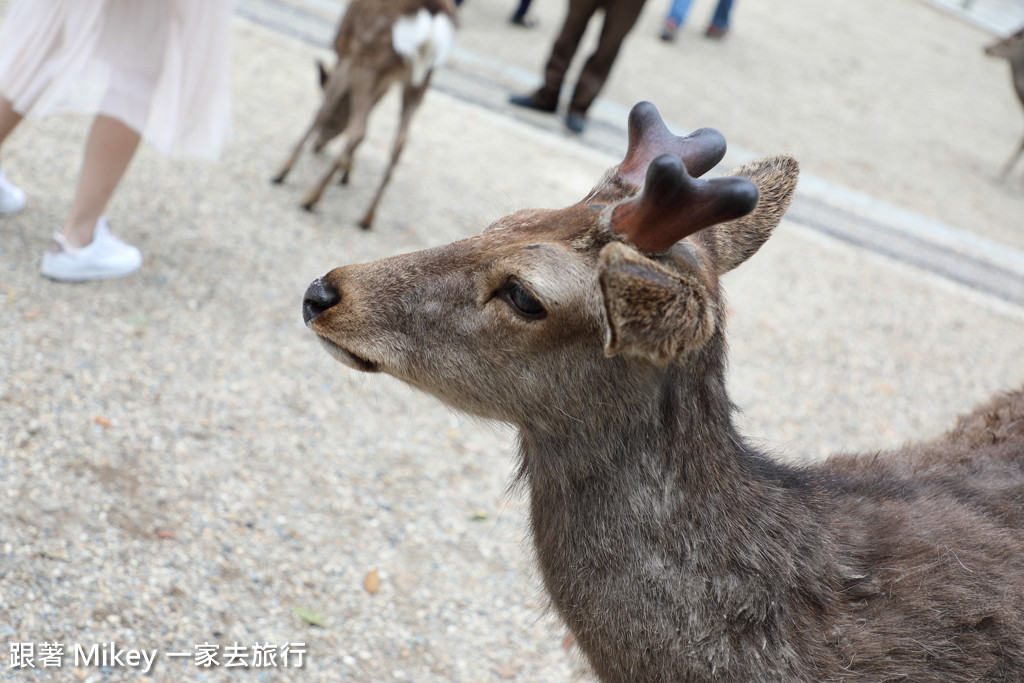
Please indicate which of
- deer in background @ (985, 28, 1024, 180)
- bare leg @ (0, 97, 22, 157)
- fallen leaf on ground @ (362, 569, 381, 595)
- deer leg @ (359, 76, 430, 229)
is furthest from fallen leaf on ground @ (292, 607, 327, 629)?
deer in background @ (985, 28, 1024, 180)

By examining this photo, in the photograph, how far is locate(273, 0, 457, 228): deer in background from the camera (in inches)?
213

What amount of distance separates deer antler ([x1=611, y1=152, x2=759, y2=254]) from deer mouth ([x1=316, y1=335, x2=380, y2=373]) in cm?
80

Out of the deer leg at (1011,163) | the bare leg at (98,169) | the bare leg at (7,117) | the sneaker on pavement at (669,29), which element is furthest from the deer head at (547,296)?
the sneaker on pavement at (669,29)

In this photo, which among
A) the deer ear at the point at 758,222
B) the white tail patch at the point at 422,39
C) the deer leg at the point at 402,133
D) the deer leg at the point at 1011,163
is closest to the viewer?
the deer ear at the point at 758,222

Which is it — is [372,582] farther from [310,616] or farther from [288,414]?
[288,414]

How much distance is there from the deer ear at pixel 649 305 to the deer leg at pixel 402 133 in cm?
416

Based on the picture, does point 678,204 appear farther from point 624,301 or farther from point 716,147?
point 716,147

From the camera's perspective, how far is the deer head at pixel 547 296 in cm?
191

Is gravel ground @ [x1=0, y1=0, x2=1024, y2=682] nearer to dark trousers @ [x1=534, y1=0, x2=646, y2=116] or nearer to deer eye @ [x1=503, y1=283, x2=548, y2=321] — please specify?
deer eye @ [x1=503, y1=283, x2=548, y2=321]

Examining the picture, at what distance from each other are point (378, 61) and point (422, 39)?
1.04 feet

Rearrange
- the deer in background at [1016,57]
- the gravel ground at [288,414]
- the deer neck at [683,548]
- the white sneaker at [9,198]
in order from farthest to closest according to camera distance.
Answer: the deer in background at [1016,57], the white sneaker at [9,198], the gravel ground at [288,414], the deer neck at [683,548]

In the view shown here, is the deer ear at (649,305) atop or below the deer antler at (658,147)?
below

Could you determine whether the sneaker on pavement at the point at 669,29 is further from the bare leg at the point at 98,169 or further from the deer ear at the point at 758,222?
the deer ear at the point at 758,222

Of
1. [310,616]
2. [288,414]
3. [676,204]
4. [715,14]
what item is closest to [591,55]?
[288,414]
